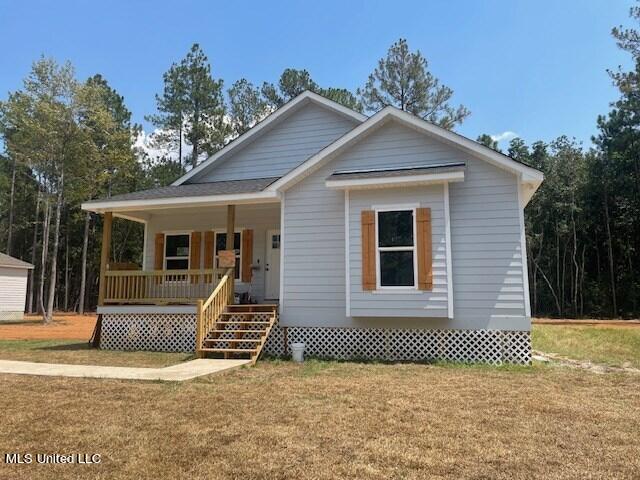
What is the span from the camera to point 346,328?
33.9 feet

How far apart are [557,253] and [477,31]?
72.3ft

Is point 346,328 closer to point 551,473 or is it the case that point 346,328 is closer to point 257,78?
point 551,473

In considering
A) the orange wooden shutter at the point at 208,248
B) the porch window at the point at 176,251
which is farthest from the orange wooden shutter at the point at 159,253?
the orange wooden shutter at the point at 208,248

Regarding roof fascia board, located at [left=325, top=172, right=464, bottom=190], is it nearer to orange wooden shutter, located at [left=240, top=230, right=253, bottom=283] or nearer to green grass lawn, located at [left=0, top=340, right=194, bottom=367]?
orange wooden shutter, located at [left=240, top=230, right=253, bottom=283]

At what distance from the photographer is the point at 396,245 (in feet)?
31.9

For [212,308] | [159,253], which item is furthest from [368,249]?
[159,253]

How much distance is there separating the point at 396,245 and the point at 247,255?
Result: 4641mm

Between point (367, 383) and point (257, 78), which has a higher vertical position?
point (257, 78)

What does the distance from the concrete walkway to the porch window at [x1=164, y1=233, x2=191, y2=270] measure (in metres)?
5.00

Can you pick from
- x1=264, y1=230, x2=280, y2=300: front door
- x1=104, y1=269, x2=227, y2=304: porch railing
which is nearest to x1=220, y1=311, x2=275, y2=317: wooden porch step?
x1=104, y1=269, x2=227, y2=304: porch railing

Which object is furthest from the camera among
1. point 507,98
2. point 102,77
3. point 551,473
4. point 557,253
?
point 102,77

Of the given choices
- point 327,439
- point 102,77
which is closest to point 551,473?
point 327,439

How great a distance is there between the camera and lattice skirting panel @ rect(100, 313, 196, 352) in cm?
1141

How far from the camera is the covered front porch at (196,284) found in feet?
34.0
